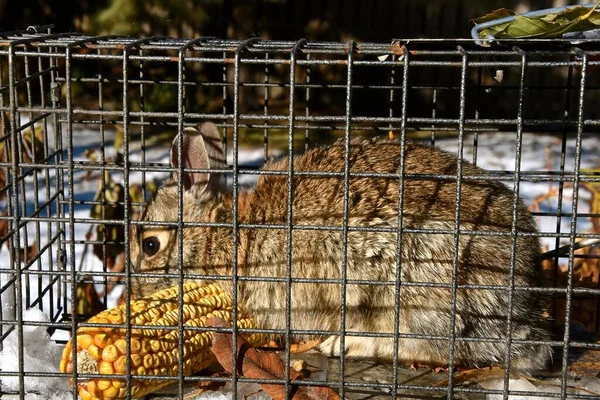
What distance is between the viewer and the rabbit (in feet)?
11.5

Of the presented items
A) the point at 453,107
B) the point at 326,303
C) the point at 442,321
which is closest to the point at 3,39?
the point at 326,303

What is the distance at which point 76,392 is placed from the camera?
3014 millimetres

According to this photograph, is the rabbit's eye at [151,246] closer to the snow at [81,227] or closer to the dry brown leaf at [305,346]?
the snow at [81,227]

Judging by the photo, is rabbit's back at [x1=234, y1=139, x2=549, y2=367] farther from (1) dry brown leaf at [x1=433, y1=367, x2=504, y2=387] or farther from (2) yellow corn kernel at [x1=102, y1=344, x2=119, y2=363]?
(2) yellow corn kernel at [x1=102, y1=344, x2=119, y2=363]

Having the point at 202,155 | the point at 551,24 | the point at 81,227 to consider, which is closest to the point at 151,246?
the point at 202,155

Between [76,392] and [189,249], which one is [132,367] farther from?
[189,249]

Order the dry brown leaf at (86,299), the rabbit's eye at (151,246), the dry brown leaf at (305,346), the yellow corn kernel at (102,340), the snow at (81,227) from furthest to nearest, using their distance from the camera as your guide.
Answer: the dry brown leaf at (86,299), the rabbit's eye at (151,246), the dry brown leaf at (305,346), the snow at (81,227), the yellow corn kernel at (102,340)

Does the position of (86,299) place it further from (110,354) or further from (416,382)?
(416,382)

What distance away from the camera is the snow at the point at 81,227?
345 centimetres

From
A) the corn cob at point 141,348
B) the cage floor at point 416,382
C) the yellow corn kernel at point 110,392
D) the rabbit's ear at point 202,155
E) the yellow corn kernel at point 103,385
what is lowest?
the cage floor at point 416,382

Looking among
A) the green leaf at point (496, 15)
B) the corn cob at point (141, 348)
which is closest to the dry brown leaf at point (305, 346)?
the corn cob at point (141, 348)

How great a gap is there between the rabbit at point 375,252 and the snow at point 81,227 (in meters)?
0.33

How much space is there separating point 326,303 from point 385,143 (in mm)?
828

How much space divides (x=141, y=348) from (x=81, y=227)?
14.6 feet
